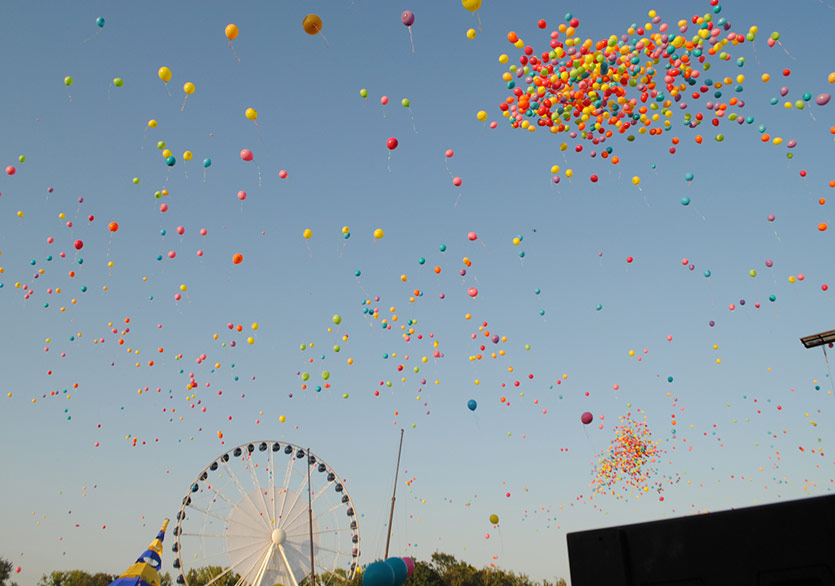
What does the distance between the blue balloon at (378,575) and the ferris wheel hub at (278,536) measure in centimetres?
1472

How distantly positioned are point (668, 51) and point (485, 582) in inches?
1956

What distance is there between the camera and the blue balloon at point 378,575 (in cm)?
1234

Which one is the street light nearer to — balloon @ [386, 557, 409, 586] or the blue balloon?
the blue balloon

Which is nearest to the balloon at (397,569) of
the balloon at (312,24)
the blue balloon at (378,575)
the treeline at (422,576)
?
the blue balloon at (378,575)

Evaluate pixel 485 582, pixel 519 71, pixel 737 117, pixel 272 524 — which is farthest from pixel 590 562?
pixel 485 582

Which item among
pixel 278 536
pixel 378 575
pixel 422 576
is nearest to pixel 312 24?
pixel 378 575

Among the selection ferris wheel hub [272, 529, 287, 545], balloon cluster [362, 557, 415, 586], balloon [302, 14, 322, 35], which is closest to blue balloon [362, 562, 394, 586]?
balloon cluster [362, 557, 415, 586]

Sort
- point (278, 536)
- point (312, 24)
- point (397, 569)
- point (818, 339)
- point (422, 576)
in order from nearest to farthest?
point (818, 339) → point (312, 24) → point (397, 569) → point (278, 536) → point (422, 576)

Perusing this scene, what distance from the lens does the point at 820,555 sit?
64.6 inches

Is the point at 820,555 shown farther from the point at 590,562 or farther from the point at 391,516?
the point at 391,516

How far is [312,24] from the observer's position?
9.16 m

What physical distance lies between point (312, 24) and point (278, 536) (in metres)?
22.3

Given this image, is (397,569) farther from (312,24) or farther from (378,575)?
(312,24)

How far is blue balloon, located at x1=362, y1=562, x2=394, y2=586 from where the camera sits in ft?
40.5
